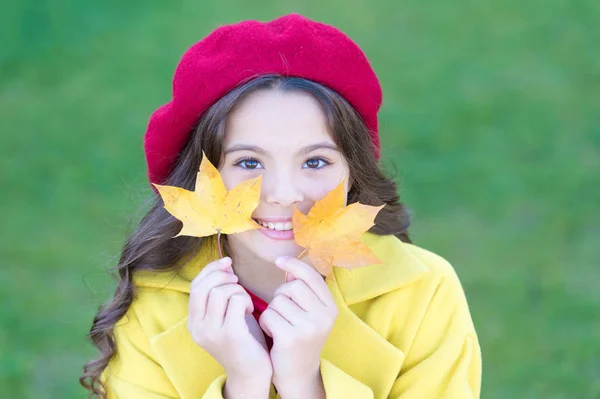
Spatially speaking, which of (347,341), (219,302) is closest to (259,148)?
(219,302)

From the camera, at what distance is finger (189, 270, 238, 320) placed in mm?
1953

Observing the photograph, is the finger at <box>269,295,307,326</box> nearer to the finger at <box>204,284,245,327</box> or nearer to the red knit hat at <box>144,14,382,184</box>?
the finger at <box>204,284,245,327</box>

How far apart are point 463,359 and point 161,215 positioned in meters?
0.88

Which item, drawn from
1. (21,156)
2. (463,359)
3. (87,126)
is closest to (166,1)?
(87,126)

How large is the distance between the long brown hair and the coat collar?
62 millimetres

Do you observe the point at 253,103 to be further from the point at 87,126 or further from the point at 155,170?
the point at 87,126

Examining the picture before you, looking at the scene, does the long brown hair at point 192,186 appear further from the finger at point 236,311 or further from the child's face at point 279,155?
the finger at point 236,311

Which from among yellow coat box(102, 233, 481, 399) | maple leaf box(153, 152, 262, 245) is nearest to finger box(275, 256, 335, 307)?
maple leaf box(153, 152, 262, 245)

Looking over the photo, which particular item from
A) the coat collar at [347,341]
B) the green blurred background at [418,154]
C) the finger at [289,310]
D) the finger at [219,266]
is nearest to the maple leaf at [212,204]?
the finger at [219,266]

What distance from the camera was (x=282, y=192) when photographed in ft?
6.64

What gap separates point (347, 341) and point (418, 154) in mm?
3086

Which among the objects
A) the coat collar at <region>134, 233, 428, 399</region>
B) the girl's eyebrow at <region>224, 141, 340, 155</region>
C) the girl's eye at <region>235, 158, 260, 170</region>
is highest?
the girl's eyebrow at <region>224, 141, 340, 155</region>

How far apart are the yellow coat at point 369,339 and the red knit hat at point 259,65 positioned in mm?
420

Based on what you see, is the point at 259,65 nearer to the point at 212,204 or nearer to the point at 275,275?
the point at 212,204
